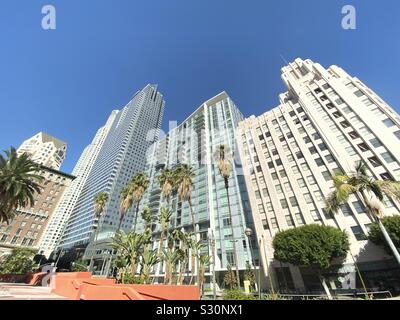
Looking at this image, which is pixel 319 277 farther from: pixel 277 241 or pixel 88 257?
pixel 88 257

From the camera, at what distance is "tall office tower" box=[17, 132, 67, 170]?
135875mm

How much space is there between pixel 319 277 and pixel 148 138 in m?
143

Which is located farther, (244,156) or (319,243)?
(244,156)

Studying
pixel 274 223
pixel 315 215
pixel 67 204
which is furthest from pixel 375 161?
pixel 67 204

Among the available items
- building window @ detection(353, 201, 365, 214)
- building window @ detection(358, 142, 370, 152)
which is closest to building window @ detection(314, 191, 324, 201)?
building window @ detection(353, 201, 365, 214)

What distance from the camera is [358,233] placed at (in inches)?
1277

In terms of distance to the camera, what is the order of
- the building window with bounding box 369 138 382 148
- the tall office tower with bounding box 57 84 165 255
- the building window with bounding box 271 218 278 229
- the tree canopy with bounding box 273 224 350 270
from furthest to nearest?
the tall office tower with bounding box 57 84 165 255 < the building window with bounding box 271 218 278 229 < the building window with bounding box 369 138 382 148 < the tree canopy with bounding box 273 224 350 270

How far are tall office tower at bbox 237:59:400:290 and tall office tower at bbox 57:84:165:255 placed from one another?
244ft

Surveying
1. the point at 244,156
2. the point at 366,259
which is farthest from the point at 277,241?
the point at 244,156

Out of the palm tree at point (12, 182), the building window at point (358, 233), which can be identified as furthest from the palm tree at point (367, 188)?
the palm tree at point (12, 182)

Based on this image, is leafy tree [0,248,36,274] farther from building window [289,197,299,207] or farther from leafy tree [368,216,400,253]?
leafy tree [368,216,400,253]

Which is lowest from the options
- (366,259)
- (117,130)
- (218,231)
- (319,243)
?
(366,259)

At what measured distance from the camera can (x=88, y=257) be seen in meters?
92.8

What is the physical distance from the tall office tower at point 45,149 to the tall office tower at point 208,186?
8528 cm
